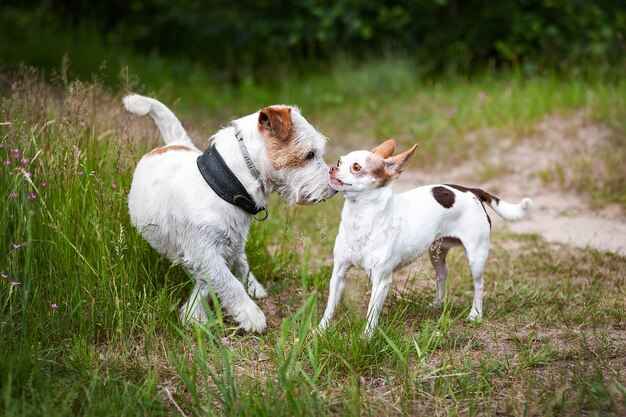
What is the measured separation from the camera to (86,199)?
405 cm

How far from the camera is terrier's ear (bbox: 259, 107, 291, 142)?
3725mm

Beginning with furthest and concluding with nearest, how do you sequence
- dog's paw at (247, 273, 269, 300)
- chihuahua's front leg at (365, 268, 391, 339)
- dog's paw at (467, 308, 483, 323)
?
dog's paw at (247, 273, 269, 300) < dog's paw at (467, 308, 483, 323) < chihuahua's front leg at (365, 268, 391, 339)

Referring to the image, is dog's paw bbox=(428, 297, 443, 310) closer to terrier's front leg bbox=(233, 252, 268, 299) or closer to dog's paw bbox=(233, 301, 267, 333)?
dog's paw bbox=(233, 301, 267, 333)

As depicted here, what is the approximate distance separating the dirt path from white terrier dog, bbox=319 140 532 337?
2.33 meters

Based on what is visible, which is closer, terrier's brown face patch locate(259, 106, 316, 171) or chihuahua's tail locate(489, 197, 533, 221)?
terrier's brown face patch locate(259, 106, 316, 171)

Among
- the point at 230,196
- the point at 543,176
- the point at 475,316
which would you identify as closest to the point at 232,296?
the point at 230,196

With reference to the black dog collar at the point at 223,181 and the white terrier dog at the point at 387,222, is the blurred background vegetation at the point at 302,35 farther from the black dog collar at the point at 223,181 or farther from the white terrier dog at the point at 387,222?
the white terrier dog at the point at 387,222

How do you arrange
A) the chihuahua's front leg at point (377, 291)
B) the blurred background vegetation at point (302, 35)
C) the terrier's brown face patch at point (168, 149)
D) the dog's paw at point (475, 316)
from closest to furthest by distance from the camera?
the chihuahua's front leg at point (377, 291) → the dog's paw at point (475, 316) → the terrier's brown face patch at point (168, 149) → the blurred background vegetation at point (302, 35)

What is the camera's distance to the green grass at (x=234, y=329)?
3041 millimetres

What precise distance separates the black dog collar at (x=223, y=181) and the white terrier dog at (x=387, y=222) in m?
0.55

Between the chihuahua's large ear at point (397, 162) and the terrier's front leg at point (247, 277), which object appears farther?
the terrier's front leg at point (247, 277)

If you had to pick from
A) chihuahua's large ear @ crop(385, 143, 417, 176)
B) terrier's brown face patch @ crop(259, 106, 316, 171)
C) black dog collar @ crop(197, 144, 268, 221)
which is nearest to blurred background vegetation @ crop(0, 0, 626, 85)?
black dog collar @ crop(197, 144, 268, 221)

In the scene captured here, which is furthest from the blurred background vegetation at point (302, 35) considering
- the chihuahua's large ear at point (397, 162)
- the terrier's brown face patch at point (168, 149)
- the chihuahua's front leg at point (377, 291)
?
the chihuahua's front leg at point (377, 291)

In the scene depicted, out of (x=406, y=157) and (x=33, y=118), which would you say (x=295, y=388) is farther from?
(x=33, y=118)
